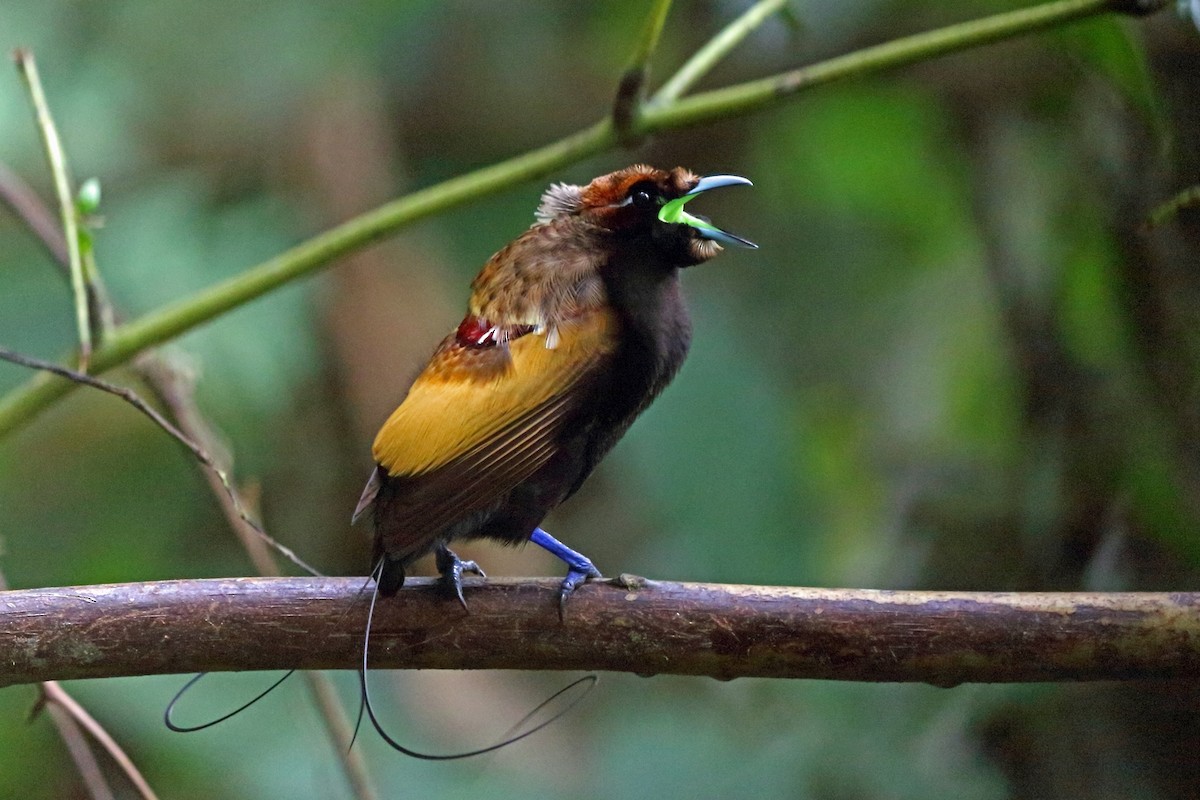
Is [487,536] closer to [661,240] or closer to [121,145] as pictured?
[661,240]

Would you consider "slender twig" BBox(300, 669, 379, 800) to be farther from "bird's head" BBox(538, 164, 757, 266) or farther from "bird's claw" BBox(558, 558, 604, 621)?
"bird's head" BBox(538, 164, 757, 266)

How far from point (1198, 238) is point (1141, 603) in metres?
1.00

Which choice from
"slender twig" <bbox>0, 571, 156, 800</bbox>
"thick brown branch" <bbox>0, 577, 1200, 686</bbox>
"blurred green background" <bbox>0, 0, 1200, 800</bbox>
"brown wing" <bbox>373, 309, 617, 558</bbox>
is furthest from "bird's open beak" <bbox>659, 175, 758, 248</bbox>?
"slender twig" <bbox>0, 571, 156, 800</bbox>

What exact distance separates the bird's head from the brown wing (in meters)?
0.17

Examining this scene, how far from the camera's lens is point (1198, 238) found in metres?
2.37

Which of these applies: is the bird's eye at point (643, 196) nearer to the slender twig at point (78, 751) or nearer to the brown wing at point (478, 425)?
the brown wing at point (478, 425)

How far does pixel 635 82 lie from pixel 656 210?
8.9 inches

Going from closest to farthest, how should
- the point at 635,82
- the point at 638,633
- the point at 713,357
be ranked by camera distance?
the point at 638,633 → the point at 635,82 → the point at 713,357

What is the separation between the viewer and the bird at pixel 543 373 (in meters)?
1.73

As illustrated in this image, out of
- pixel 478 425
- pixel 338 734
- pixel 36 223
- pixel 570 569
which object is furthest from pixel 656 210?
pixel 36 223

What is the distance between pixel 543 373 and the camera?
1.77 m

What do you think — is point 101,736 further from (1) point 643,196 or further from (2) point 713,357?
(2) point 713,357

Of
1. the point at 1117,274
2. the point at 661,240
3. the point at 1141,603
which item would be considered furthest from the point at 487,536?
the point at 1117,274

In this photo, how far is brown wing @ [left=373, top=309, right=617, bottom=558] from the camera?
5.62 ft
